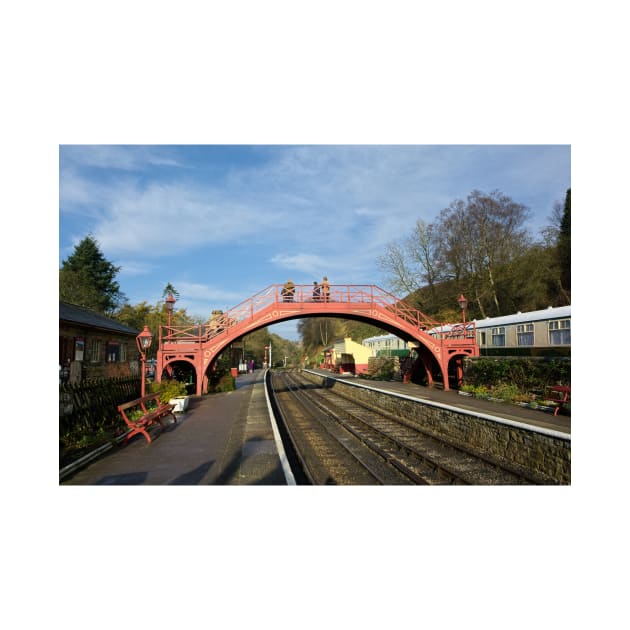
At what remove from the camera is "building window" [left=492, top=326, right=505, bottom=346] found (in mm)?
20266

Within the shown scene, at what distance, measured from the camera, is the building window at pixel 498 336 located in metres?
20.3

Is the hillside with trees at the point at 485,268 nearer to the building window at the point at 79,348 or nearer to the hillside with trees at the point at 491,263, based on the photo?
the hillside with trees at the point at 491,263

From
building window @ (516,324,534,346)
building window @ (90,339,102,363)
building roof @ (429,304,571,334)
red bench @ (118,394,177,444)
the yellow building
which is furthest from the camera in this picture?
the yellow building

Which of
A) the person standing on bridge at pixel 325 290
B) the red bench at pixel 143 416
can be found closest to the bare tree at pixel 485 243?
the person standing on bridge at pixel 325 290

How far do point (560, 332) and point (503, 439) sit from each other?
8937 millimetres

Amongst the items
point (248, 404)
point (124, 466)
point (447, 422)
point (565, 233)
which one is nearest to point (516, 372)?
point (447, 422)

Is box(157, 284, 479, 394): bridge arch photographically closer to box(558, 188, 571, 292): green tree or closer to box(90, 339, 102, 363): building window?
box(90, 339, 102, 363): building window

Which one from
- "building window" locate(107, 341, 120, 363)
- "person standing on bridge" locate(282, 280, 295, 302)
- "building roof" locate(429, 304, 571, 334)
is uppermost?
"person standing on bridge" locate(282, 280, 295, 302)

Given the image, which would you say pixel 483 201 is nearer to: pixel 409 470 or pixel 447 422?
pixel 447 422

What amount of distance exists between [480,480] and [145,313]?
47.2m

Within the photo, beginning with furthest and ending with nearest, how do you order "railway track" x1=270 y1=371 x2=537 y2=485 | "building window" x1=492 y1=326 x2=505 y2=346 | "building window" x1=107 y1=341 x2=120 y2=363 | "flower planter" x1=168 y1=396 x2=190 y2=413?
"building window" x1=492 y1=326 x2=505 y2=346 < "building window" x1=107 y1=341 x2=120 y2=363 < "flower planter" x1=168 y1=396 x2=190 y2=413 < "railway track" x1=270 y1=371 x2=537 y2=485

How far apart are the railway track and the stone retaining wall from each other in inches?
25.8

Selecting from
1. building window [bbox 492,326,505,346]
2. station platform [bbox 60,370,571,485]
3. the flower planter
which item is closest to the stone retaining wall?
station platform [bbox 60,370,571,485]

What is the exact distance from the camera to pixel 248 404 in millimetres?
15844
